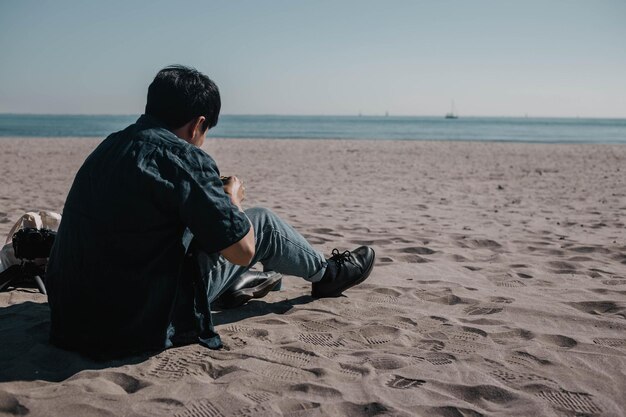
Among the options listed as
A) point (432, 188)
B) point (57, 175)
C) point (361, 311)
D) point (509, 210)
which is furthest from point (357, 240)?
point (57, 175)

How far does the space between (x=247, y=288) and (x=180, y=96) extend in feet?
4.86

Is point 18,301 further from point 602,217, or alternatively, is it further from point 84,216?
point 602,217

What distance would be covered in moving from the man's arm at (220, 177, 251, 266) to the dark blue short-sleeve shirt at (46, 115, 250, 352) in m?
0.05

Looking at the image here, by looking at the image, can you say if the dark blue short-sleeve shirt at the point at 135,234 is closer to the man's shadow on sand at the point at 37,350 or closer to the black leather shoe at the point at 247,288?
the man's shadow on sand at the point at 37,350

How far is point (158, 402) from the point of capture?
225 centimetres

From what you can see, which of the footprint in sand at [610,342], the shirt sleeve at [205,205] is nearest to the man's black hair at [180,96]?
the shirt sleeve at [205,205]

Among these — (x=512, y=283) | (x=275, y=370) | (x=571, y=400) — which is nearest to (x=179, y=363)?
(x=275, y=370)

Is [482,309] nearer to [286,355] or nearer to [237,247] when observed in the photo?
[286,355]

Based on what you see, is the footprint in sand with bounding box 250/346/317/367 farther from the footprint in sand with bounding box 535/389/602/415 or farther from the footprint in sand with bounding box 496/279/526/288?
the footprint in sand with bounding box 496/279/526/288

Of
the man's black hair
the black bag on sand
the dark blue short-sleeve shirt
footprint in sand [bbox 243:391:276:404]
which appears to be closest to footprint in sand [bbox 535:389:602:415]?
footprint in sand [bbox 243:391:276:404]

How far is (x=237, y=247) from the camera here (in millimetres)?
2396

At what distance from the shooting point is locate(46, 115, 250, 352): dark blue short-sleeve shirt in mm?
2307

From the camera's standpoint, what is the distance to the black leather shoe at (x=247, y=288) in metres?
3.44

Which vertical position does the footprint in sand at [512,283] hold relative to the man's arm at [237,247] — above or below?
below
